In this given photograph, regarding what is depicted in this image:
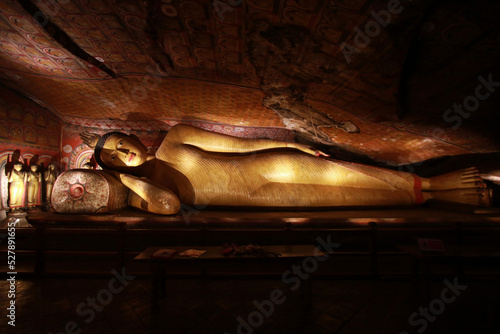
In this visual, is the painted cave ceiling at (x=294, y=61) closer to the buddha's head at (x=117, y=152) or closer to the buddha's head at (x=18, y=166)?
the buddha's head at (x=117, y=152)

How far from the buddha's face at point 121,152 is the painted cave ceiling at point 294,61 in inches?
52.2

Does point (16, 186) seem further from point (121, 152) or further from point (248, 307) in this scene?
point (248, 307)

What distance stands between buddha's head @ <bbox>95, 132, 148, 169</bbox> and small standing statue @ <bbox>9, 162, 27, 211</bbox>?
4265mm

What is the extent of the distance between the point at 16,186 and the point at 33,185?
370 mm

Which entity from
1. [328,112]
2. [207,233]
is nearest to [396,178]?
[328,112]

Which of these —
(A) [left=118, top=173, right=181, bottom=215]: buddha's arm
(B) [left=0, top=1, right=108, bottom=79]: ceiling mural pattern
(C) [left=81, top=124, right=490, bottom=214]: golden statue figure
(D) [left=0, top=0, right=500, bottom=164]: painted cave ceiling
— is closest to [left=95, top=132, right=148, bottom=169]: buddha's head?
(C) [left=81, top=124, right=490, bottom=214]: golden statue figure

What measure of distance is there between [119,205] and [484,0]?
14.9ft

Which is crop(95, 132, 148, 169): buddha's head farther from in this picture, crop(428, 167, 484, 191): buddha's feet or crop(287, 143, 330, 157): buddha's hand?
crop(428, 167, 484, 191): buddha's feet

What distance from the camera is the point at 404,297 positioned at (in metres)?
2.12

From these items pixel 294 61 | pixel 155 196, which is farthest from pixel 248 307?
pixel 294 61

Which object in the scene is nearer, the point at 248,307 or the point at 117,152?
the point at 248,307

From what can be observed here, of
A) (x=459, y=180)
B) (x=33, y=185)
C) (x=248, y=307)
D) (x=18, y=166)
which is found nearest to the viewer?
(x=248, y=307)

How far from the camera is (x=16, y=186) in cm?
589

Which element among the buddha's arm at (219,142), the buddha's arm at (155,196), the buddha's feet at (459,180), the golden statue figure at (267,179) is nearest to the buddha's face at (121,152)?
the golden statue figure at (267,179)
